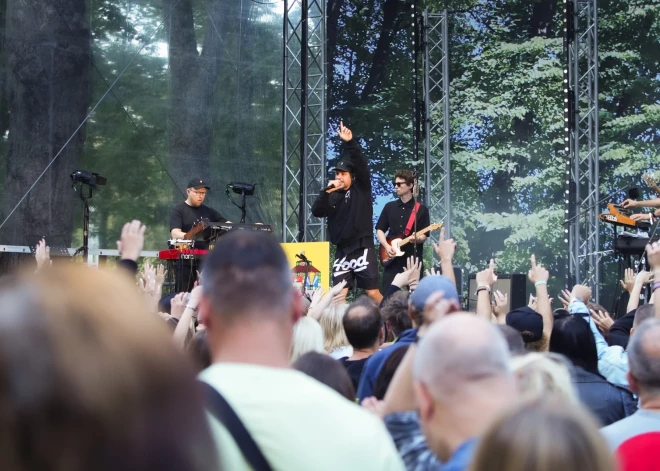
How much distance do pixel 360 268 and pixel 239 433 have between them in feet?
22.1

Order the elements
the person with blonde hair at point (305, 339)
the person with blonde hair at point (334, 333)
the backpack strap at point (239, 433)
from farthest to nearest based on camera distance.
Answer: the person with blonde hair at point (334, 333) → the person with blonde hair at point (305, 339) → the backpack strap at point (239, 433)

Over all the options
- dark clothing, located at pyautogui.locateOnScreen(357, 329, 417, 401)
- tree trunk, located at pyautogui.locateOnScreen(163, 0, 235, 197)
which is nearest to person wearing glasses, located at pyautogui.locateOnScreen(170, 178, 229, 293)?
tree trunk, located at pyautogui.locateOnScreen(163, 0, 235, 197)

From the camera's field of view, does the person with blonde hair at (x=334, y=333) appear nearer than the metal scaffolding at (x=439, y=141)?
Yes

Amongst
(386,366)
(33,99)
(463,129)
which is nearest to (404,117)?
(463,129)

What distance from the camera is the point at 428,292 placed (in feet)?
8.36

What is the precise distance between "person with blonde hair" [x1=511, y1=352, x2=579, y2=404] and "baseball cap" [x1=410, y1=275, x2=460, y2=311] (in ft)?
1.04

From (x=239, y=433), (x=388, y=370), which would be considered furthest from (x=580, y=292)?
(x=239, y=433)

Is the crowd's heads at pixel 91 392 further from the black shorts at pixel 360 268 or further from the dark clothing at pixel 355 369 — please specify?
the black shorts at pixel 360 268

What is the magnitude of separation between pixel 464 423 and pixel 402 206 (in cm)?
703

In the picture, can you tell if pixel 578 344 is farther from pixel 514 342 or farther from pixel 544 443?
pixel 544 443

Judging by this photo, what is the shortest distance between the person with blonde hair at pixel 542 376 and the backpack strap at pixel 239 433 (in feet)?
2.71

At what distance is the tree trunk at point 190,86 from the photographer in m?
12.3

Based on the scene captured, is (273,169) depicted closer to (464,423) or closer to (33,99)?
(33,99)

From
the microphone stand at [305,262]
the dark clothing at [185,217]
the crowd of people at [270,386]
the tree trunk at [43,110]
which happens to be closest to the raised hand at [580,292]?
the crowd of people at [270,386]
